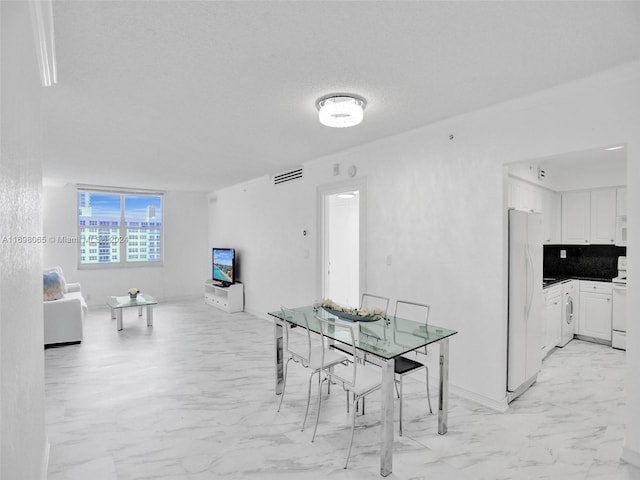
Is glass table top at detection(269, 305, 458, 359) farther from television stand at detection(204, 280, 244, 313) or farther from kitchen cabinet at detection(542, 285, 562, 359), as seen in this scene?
television stand at detection(204, 280, 244, 313)

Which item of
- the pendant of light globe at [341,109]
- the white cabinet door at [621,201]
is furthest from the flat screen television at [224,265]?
the white cabinet door at [621,201]

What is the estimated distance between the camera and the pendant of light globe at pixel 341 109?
103 inches

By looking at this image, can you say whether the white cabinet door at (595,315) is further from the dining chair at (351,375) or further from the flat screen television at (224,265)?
the flat screen television at (224,265)

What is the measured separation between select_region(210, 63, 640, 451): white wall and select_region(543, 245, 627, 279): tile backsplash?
269 centimetres

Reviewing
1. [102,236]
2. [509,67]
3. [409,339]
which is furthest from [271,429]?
[102,236]

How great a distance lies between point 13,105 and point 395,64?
77.0 inches

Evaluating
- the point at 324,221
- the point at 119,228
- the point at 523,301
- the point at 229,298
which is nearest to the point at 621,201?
the point at 523,301

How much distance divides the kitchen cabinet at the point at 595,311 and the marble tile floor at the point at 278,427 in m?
0.42

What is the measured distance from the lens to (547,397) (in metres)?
3.15

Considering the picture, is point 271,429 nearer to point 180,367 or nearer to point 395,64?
point 180,367

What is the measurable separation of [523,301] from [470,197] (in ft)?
3.49

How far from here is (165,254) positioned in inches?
317

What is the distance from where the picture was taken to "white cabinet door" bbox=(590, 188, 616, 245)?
4.63 metres

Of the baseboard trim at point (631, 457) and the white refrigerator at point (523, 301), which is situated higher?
the white refrigerator at point (523, 301)
